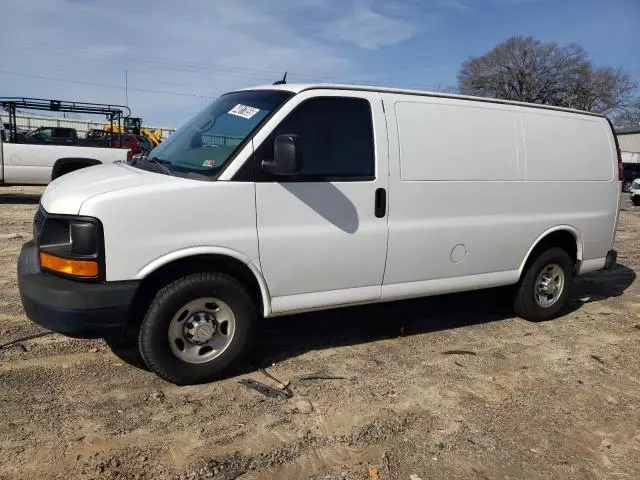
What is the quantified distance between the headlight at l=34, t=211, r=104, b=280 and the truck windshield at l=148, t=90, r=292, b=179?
0.75m

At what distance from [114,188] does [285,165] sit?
1079 millimetres

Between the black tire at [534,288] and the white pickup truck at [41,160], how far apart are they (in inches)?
360

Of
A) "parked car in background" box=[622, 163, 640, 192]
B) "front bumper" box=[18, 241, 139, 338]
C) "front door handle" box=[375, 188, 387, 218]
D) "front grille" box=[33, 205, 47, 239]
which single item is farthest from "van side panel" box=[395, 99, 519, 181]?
"parked car in background" box=[622, 163, 640, 192]

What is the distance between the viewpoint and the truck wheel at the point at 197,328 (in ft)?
12.0

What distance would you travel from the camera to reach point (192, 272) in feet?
12.5

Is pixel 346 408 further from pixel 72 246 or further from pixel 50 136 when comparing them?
pixel 50 136

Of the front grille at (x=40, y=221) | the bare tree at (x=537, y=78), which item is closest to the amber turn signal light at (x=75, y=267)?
the front grille at (x=40, y=221)

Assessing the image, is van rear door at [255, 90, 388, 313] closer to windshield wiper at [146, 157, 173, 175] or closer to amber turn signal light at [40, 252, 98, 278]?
windshield wiper at [146, 157, 173, 175]

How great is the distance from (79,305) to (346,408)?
5.85ft

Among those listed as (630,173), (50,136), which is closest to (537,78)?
(630,173)

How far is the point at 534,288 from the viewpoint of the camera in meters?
5.62

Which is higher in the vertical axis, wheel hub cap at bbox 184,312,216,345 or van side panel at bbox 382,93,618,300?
van side panel at bbox 382,93,618,300

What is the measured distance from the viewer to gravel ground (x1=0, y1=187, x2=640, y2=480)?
121 inches

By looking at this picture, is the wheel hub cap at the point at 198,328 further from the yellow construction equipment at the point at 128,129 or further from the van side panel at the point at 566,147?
the van side panel at the point at 566,147
